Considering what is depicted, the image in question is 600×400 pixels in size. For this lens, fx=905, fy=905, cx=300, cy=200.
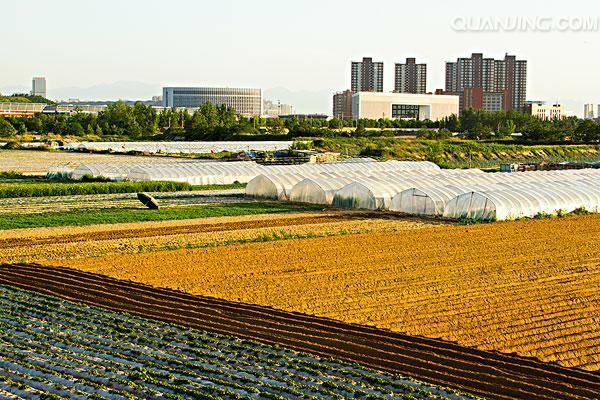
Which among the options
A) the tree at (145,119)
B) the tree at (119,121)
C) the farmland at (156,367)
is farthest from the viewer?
the tree at (145,119)

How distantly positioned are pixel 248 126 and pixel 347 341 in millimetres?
84564

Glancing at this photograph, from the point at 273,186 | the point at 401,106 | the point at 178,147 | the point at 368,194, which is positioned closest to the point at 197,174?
the point at 273,186

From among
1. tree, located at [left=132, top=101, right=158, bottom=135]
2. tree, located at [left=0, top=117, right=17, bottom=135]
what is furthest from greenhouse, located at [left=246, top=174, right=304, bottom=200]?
tree, located at [left=132, top=101, right=158, bottom=135]

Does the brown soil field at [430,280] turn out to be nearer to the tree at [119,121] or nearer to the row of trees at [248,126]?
the row of trees at [248,126]

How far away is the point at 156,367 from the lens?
10.5 m

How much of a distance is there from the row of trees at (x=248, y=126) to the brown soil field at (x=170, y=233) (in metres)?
58.4

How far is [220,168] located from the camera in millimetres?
42531

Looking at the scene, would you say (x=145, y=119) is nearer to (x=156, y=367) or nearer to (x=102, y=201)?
(x=102, y=201)

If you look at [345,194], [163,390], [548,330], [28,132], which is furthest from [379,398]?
[28,132]

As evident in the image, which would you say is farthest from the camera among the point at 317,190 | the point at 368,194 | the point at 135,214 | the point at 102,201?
the point at 102,201

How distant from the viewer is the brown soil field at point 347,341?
10.2 metres

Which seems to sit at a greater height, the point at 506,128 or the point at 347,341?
the point at 506,128

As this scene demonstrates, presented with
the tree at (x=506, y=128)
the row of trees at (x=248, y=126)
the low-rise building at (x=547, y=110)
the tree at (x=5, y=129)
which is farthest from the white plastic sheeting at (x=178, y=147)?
the low-rise building at (x=547, y=110)

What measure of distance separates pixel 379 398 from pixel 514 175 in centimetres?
2972
